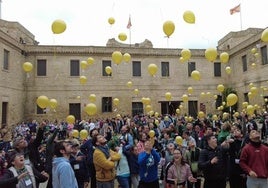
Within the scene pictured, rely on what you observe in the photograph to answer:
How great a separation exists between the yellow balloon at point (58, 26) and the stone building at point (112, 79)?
14427mm

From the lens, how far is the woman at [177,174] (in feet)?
15.6

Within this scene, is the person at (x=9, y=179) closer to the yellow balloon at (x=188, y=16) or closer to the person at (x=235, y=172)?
the person at (x=235, y=172)

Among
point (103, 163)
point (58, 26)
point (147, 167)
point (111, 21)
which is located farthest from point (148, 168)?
point (111, 21)

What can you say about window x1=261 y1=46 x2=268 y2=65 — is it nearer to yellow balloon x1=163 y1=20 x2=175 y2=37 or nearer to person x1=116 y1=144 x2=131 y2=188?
yellow balloon x1=163 y1=20 x2=175 y2=37

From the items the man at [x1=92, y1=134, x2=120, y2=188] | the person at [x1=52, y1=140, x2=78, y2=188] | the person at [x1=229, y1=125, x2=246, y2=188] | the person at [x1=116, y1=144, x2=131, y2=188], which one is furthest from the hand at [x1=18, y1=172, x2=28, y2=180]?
the person at [x1=229, y1=125, x2=246, y2=188]

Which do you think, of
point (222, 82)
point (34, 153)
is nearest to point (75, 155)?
point (34, 153)

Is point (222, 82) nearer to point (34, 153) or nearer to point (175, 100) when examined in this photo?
point (175, 100)

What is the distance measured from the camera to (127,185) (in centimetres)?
590

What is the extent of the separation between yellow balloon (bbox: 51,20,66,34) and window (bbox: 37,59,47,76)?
16.4m

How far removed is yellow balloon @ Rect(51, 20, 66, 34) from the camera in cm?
818

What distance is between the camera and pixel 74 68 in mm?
24281

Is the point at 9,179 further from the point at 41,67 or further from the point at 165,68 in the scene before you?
the point at 165,68

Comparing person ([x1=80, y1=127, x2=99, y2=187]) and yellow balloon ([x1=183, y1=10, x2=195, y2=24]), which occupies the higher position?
yellow balloon ([x1=183, y1=10, x2=195, y2=24])

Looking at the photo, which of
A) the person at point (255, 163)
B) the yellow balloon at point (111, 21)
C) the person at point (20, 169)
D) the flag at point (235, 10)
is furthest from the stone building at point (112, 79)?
the person at point (20, 169)
